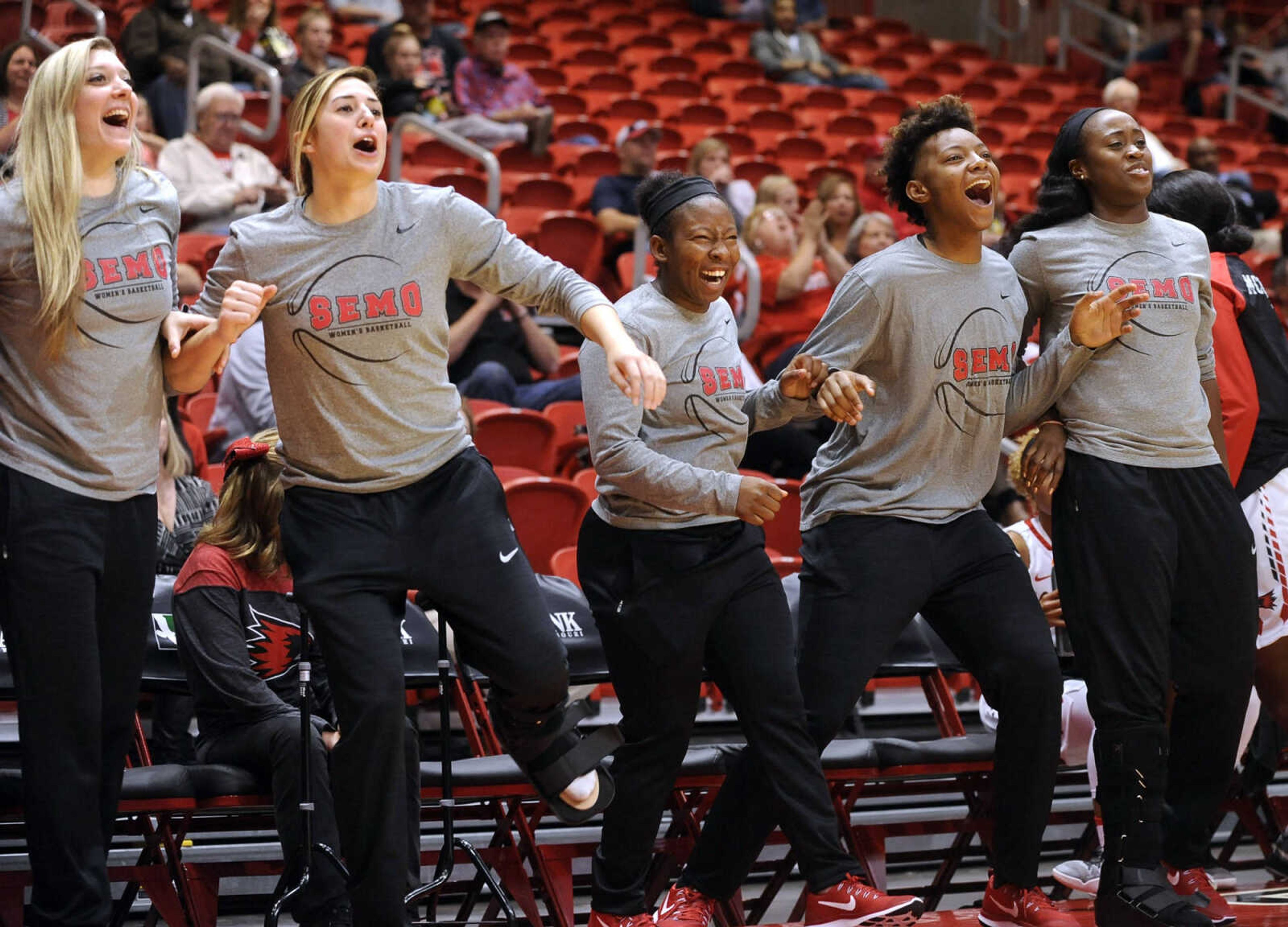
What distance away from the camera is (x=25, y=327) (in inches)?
113

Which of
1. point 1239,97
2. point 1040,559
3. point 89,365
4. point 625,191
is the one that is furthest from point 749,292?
point 1239,97

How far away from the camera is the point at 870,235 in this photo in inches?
275

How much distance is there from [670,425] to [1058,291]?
889 mm

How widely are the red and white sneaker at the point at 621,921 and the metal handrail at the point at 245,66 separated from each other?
220 inches

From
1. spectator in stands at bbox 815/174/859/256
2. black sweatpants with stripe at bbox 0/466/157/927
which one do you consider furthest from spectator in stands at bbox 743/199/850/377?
black sweatpants with stripe at bbox 0/466/157/927

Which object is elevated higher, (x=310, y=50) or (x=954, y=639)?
(x=954, y=639)

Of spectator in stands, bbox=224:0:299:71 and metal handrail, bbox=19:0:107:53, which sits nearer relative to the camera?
metal handrail, bbox=19:0:107:53

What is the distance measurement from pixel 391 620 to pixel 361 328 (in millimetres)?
523

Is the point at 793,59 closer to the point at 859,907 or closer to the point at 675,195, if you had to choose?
the point at 675,195

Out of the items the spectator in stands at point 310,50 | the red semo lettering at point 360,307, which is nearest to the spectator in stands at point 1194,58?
the spectator in stands at point 310,50

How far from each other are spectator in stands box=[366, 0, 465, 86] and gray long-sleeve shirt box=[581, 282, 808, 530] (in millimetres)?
5961

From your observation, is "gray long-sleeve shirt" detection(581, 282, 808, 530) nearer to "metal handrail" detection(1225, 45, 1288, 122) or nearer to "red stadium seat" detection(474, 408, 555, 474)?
"red stadium seat" detection(474, 408, 555, 474)

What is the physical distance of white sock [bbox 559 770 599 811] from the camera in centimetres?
292

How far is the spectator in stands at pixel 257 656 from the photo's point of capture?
3.32 m
